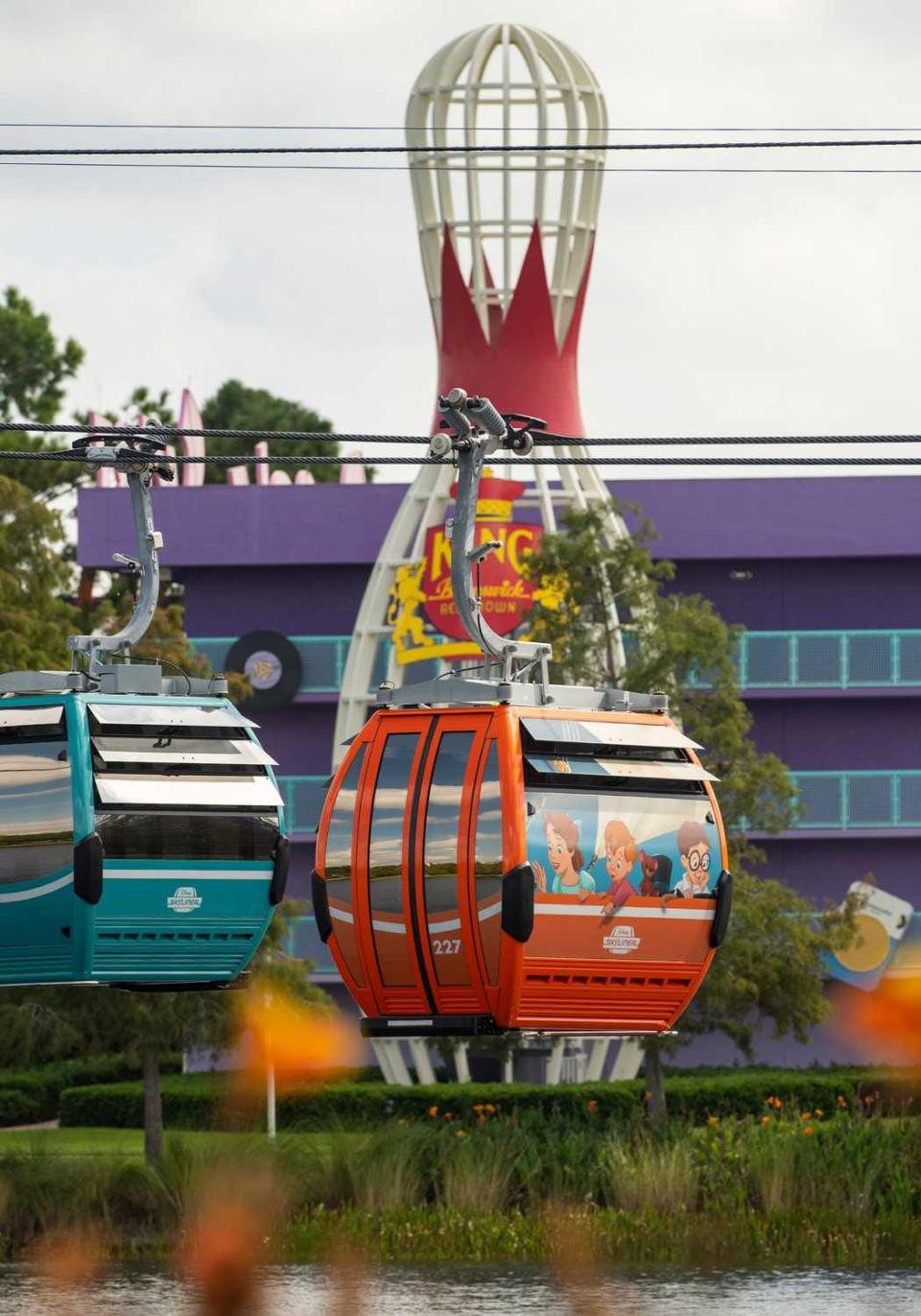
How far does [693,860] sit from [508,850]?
70.9 inches

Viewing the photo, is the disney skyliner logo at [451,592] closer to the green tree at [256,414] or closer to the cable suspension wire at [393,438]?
the cable suspension wire at [393,438]

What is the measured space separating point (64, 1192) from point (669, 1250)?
796cm

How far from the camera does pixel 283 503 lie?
55469mm

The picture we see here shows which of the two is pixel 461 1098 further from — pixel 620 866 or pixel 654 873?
pixel 620 866

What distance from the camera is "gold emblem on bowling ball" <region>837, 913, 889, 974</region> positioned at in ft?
178

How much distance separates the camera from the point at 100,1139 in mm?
46250

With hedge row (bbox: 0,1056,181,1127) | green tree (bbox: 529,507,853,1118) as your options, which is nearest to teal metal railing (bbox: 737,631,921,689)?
green tree (bbox: 529,507,853,1118)

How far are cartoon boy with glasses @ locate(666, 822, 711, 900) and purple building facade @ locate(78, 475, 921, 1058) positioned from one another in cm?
3310

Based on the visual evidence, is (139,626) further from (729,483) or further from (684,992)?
(729,483)

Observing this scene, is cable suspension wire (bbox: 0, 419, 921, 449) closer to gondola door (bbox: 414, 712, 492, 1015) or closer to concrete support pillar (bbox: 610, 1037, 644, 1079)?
gondola door (bbox: 414, 712, 492, 1015)

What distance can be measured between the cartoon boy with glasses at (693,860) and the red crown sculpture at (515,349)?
26.7 meters

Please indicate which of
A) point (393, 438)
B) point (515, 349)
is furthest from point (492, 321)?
point (393, 438)

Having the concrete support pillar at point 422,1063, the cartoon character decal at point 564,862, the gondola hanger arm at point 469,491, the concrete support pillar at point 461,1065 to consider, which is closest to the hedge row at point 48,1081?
the concrete support pillar at point 422,1063

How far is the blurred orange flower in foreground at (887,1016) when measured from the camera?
178 ft
